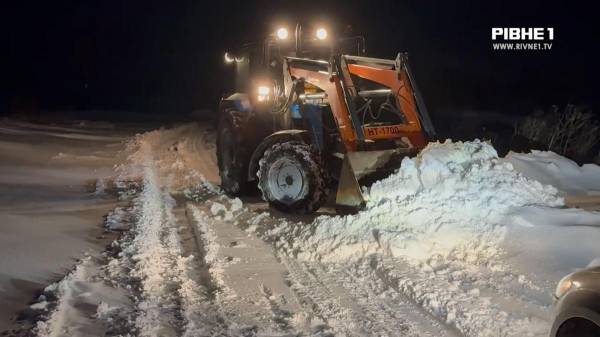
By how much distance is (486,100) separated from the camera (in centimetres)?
4034

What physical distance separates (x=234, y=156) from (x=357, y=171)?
10.4 ft

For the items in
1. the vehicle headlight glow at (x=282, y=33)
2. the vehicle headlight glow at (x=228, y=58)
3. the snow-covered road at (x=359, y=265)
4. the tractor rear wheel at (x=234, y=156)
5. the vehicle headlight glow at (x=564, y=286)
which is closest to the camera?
the vehicle headlight glow at (x=564, y=286)

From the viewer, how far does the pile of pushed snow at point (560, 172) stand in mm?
11117

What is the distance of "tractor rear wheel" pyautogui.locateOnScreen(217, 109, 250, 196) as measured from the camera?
11.3 metres

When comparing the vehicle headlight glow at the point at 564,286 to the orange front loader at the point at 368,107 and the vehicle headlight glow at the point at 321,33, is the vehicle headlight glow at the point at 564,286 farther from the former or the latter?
the vehicle headlight glow at the point at 321,33

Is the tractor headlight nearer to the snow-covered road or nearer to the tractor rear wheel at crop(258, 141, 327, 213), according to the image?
the tractor rear wheel at crop(258, 141, 327, 213)

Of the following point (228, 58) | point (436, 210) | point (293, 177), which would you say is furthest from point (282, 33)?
point (436, 210)

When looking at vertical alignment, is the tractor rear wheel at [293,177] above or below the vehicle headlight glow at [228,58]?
below

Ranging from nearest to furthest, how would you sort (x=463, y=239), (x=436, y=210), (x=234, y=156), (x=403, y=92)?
(x=463, y=239), (x=436, y=210), (x=403, y=92), (x=234, y=156)

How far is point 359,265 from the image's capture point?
7035 mm

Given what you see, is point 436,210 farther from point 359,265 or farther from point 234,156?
point 234,156

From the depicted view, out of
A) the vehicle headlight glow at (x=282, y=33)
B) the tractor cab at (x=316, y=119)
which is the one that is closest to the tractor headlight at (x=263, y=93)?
the tractor cab at (x=316, y=119)

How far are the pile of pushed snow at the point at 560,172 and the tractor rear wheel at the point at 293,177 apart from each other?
3.81 meters

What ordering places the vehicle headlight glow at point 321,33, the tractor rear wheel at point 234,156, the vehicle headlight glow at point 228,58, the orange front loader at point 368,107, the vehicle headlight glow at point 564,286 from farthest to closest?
the vehicle headlight glow at point 228,58, the tractor rear wheel at point 234,156, the vehicle headlight glow at point 321,33, the orange front loader at point 368,107, the vehicle headlight glow at point 564,286
